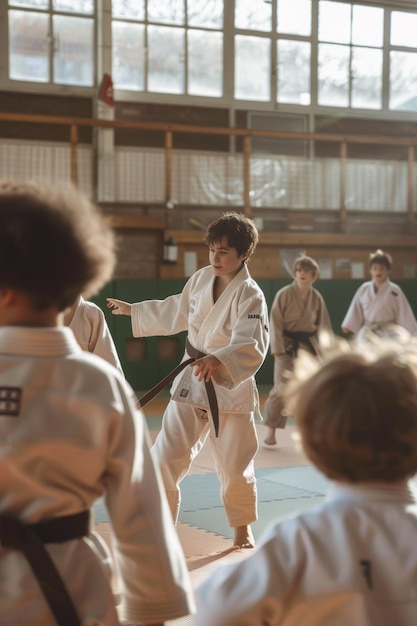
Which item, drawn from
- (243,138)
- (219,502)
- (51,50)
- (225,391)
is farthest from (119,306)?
(243,138)

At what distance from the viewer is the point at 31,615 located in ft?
5.01

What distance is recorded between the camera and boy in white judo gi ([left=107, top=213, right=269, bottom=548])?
4102mm

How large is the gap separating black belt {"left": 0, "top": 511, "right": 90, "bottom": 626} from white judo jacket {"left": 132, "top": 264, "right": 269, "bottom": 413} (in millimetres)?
2428

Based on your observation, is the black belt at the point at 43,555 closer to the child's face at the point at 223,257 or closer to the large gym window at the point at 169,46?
the child's face at the point at 223,257

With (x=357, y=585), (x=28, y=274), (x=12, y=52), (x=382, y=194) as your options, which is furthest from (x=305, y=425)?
(x=382, y=194)

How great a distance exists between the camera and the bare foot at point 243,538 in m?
4.21

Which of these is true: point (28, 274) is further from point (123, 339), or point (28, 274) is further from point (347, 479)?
point (123, 339)

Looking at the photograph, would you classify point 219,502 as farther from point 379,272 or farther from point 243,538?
point 379,272

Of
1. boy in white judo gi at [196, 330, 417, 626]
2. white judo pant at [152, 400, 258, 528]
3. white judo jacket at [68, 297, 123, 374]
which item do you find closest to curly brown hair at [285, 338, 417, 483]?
boy in white judo gi at [196, 330, 417, 626]

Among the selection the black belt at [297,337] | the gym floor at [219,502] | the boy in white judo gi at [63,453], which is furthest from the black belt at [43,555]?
the black belt at [297,337]

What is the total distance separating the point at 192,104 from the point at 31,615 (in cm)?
1202

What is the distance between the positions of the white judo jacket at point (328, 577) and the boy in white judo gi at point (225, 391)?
263 cm

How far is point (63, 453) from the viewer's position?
1.56 m

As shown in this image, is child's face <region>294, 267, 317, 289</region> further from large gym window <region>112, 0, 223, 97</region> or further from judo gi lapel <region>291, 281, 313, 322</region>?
large gym window <region>112, 0, 223, 97</region>
